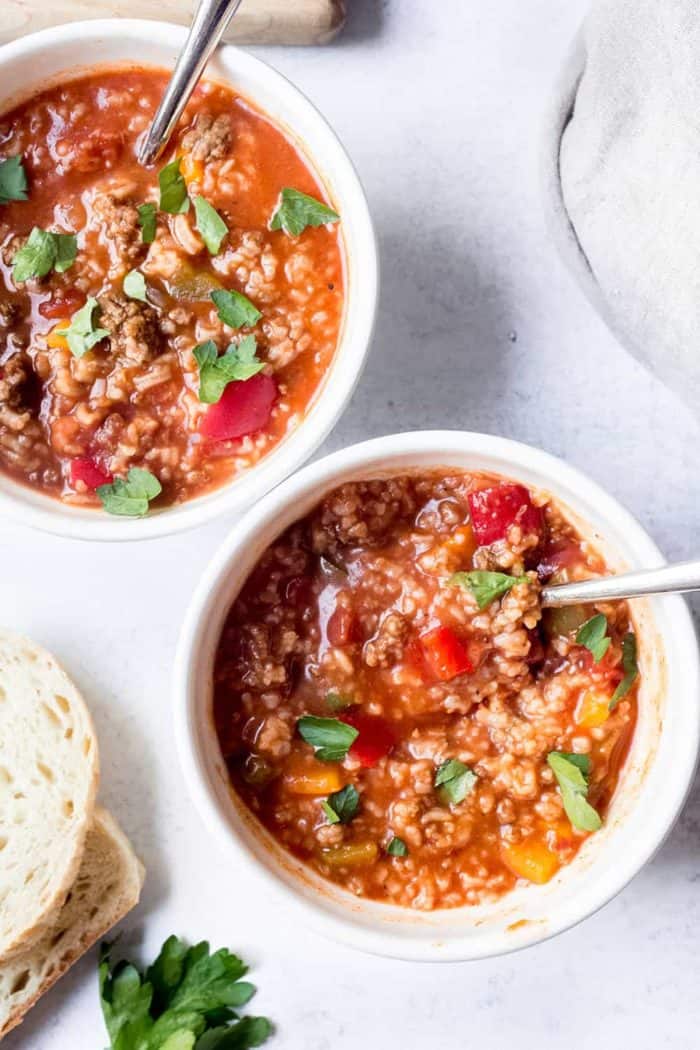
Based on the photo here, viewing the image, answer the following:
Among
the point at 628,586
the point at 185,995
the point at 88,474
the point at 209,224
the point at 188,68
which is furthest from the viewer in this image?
the point at 185,995

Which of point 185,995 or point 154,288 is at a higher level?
point 154,288

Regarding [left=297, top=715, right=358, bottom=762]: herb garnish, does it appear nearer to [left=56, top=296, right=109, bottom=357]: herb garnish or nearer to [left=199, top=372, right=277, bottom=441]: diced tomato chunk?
[left=199, top=372, right=277, bottom=441]: diced tomato chunk

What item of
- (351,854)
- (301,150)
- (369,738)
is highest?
(301,150)

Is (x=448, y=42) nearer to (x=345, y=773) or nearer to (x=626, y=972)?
(x=345, y=773)

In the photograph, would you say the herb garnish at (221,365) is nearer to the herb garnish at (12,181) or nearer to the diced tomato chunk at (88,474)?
the diced tomato chunk at (88,474)

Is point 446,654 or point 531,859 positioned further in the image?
point 531,859

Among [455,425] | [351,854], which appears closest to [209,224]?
[455,425]

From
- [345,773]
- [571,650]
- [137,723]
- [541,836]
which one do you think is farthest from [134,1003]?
[571,650]

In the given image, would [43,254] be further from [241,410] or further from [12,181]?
[241,410]
